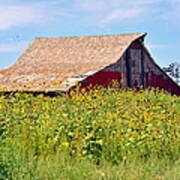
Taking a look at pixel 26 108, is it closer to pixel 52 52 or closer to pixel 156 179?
pixel 156 179

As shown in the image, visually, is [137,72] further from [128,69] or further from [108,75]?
[108,75]

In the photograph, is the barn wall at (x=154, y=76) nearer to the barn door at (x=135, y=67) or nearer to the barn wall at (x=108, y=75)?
the barn door at (x=135, y=67)

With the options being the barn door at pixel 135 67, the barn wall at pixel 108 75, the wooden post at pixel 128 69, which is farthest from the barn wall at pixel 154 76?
the barn wall at pixel 108 75

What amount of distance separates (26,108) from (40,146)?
6.74 feet

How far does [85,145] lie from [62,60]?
22.8 metres

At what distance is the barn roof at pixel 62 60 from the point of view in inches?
993

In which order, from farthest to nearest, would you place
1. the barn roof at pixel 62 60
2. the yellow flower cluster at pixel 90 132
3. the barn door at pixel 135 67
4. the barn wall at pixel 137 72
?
the barn door at pixel 135 67, the barn wall at pixel 137 72, the barn roof at pixel 62 60, the yellow flower cluster at pixel 90 132

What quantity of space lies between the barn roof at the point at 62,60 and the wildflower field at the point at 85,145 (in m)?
13.8

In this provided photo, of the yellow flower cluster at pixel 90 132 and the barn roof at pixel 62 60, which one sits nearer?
the yellow flower cluster at pixel 90 132

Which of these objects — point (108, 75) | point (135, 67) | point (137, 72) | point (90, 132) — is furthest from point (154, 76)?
point (90, 132)

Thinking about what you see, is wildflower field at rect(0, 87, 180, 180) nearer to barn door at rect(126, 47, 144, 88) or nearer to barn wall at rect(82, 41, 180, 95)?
barn wall at rect(82, 41, 180, 95)

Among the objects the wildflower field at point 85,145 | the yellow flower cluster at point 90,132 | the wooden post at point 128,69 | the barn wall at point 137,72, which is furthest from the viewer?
the wooden post at point 128,69

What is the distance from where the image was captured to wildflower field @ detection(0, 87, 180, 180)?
6.58 meters

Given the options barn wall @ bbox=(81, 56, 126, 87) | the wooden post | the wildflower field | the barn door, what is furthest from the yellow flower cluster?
the barn door
